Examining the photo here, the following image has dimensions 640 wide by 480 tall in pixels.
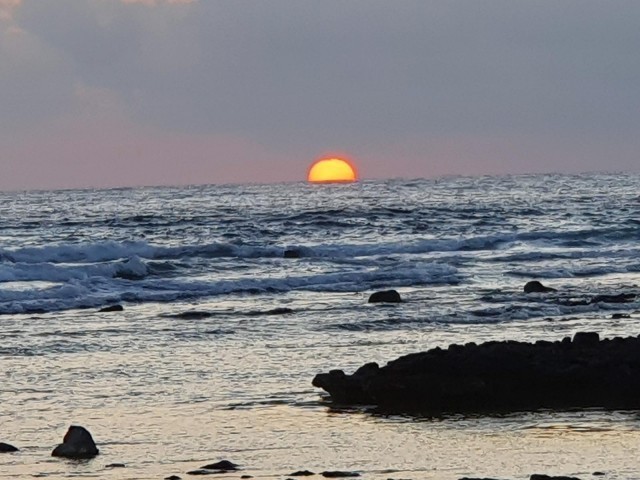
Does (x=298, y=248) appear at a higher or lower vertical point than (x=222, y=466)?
higher

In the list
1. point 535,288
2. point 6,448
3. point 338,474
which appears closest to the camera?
point 338,474

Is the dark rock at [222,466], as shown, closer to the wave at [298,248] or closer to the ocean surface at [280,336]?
the ocean surface at [280,336]

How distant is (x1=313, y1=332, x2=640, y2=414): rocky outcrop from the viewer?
45.8 ft

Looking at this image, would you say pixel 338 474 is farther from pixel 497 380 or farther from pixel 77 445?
pixel 497 380

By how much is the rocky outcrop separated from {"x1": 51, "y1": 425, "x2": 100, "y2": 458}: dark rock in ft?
11.6

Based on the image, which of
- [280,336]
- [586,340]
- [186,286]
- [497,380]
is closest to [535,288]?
[186,286]

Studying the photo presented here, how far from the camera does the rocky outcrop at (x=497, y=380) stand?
14.0 meters

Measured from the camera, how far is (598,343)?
14.6 meters

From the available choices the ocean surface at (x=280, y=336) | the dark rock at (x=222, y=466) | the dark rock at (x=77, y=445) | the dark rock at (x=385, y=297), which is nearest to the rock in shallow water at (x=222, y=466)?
the dark rock at (x=222, y=466)

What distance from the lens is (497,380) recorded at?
555 inches

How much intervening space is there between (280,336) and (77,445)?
907cm

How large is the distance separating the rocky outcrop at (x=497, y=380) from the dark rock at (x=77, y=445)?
352 cm

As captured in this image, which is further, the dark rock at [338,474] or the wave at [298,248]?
the wave at [298,248]

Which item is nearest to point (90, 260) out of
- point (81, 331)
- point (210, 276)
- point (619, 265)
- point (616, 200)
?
point (210, 276)
